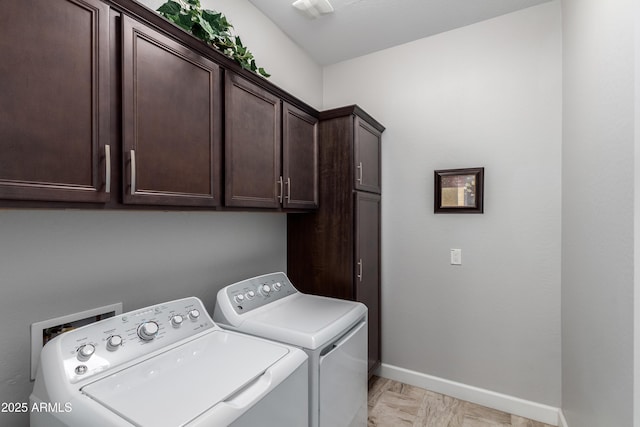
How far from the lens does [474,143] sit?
7.23 ft

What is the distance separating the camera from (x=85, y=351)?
102 cm

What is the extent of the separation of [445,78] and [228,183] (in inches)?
73.9

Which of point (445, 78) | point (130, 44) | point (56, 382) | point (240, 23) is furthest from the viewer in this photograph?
point (445, 78)

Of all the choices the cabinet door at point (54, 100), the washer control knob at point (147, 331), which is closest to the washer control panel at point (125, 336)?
the washer control knob at point (147, 331)

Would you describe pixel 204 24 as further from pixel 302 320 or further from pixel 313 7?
pixel 302 320

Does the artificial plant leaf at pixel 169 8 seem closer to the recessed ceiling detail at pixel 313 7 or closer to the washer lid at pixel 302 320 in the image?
the recessed ceiling detail at pixel 313 7

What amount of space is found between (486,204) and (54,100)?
2373 mm

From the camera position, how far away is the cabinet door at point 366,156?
210cm

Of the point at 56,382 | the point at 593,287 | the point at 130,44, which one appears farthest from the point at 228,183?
the point at 593,287

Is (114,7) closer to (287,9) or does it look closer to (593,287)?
(287,9)

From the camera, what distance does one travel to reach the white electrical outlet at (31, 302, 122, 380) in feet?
3.59

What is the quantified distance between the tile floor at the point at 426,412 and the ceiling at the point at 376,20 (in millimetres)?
2756

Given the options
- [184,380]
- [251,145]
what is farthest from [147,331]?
[251,145]

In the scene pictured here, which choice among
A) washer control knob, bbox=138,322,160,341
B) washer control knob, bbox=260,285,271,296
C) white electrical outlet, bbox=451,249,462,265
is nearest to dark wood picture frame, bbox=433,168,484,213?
white electrical outlet, bbox=451,249,462,265
